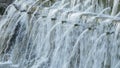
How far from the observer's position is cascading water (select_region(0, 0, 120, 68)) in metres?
4.98

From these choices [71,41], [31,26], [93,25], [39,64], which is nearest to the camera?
[93,25]

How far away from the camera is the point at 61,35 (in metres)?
5.69

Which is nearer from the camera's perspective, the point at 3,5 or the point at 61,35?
the point at 61,35

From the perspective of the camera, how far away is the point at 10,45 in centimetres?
732

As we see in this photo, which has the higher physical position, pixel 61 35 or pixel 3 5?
pixel 3 5

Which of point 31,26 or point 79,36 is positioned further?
point 31,26

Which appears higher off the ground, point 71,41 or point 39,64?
point 71,41

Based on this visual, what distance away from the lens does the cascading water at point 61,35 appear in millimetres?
4980

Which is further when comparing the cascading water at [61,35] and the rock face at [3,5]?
the rock face at [3,5]

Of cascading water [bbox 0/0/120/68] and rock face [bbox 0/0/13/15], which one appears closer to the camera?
cascading water [bbox 0/0/120/68]

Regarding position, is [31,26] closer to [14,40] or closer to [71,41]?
[14,40]

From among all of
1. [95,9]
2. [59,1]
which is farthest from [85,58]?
[59,1]

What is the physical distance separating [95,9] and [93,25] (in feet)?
5.12

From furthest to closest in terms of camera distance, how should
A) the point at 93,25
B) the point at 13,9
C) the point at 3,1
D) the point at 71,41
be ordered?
the point at 3,1 → the point at 13,9 → the point at 71,41 → the point at 93,25
